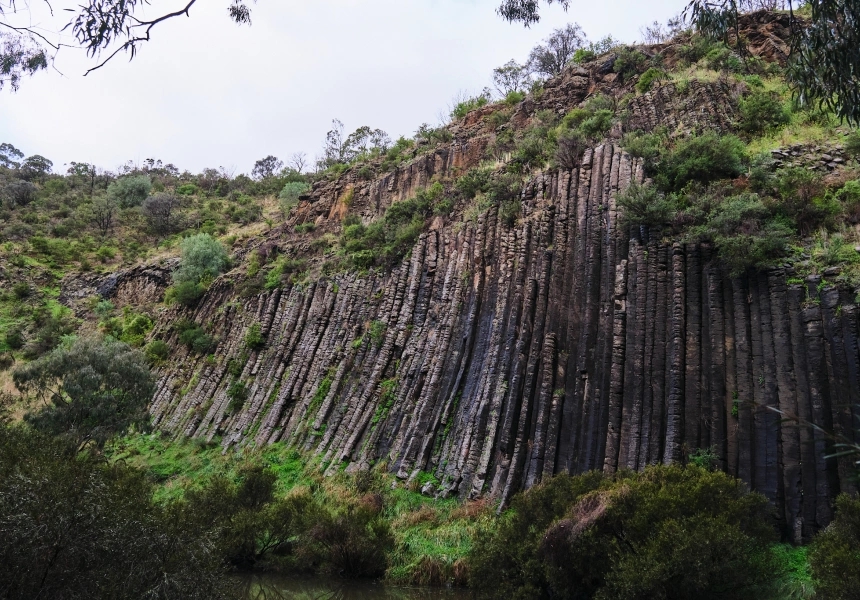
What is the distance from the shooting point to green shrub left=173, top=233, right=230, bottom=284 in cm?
3812

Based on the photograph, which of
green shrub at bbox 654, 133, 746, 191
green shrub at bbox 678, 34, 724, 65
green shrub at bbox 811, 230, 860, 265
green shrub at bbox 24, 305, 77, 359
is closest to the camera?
green shrub at bbox 811, 230, 860, 265

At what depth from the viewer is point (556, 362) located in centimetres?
1755

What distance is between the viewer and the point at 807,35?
10125 mm

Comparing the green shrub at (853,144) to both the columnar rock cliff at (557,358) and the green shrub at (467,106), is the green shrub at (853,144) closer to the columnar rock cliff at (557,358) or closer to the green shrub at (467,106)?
the columnar rock cliff at (557,358)

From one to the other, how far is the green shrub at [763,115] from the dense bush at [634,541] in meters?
13.5

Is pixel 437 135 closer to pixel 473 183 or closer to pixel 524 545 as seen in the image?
pixel 473 183

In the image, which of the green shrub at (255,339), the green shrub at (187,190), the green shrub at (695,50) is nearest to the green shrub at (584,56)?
the green shrub at (695,50)

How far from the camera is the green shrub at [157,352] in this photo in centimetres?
3378

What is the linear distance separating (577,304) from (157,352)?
2460cm

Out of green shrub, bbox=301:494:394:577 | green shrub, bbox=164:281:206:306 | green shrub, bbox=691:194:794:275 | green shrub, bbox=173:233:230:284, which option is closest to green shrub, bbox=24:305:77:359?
green shrub, bbox=164:281:206:306

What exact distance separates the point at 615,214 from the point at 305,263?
57.4 feet

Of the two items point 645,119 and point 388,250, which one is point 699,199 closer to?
point 645,119

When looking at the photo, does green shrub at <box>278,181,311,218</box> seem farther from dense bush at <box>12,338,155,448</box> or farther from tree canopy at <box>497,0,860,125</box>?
tree canopy at <box>497,0,860,125</box>

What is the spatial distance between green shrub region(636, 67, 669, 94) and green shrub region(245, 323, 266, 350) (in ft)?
64.5
